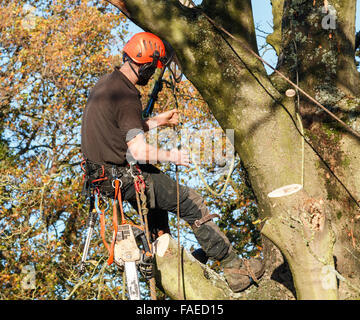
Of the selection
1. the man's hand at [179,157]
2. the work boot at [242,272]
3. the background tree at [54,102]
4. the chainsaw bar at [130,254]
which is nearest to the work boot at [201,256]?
the work boot at [242,272]

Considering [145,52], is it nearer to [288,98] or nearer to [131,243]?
[288,98]

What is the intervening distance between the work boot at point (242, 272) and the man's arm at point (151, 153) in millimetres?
886

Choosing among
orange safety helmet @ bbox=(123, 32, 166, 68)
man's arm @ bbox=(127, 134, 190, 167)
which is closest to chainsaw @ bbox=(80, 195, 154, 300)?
man's arm @ bbox=(127, 134, 190, 167)

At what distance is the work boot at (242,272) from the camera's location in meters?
3.43

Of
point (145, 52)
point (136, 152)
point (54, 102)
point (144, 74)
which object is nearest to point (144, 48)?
point (145, 52)

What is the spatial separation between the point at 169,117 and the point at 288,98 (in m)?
1.04

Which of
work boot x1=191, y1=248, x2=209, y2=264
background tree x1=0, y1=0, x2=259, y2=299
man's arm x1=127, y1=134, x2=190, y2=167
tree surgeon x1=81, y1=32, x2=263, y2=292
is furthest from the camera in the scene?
background tree x1=0, y1=0, x2=259, y2=299

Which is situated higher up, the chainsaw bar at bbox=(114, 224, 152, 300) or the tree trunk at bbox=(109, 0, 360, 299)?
the tree trunk at bbox=(109, 0, 360, 299)

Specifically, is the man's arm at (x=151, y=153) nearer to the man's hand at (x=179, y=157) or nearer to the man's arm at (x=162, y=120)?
the man's hand at (x=179, y=157)

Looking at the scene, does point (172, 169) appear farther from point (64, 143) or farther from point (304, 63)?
point (304, 63)

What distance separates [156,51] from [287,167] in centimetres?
135

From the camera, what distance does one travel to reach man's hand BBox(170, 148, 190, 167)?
3367mm

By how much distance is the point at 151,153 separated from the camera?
10.8ft

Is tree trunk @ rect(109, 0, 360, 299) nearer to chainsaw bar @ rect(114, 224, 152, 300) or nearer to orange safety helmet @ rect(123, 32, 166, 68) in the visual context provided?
orange safety helmet @ rect(123, 32, 166, 68)
